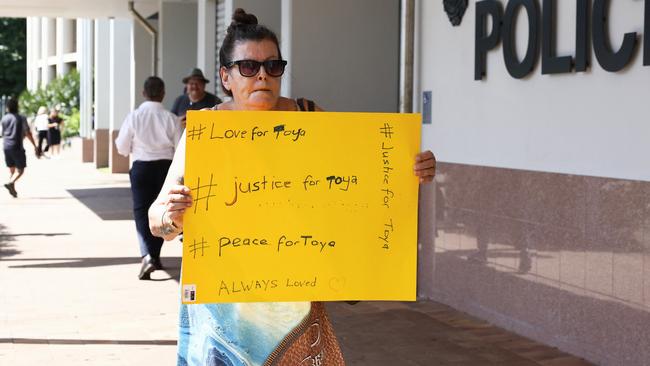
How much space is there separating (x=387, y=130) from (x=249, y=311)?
2.31 ft

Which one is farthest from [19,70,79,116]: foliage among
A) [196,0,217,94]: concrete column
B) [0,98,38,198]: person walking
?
[196,0,217,94]: concrete column

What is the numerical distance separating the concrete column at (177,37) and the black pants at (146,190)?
935 centimetres

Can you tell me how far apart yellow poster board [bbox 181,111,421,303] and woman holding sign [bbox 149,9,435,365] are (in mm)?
66

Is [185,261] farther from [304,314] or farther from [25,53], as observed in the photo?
[25,53]

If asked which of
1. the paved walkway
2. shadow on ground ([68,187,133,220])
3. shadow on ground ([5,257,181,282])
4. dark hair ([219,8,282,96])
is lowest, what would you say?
shadow on ground ([68,187,133,220])

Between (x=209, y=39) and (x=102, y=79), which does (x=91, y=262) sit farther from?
(x=102, y=79)

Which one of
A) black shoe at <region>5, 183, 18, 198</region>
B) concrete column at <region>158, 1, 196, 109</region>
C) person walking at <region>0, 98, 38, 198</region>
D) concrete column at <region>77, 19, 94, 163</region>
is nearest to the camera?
person walking at <region>0, 98, 38, 198</region>

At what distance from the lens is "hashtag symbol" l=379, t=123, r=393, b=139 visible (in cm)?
342

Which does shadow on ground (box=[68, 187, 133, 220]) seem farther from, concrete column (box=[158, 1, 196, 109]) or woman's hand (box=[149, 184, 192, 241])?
woman's hand (box=[149, 184, 192, 241])

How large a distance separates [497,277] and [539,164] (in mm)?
951

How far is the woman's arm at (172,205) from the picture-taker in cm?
319

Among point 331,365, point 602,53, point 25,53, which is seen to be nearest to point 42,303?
point 602,53

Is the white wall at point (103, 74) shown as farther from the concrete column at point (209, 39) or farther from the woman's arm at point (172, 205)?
the woman's arm at point (172, 205)

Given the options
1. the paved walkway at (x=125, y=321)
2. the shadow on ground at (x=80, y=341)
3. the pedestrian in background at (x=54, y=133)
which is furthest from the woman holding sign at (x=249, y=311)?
the pedestrian in background at (x=54, y=133)
